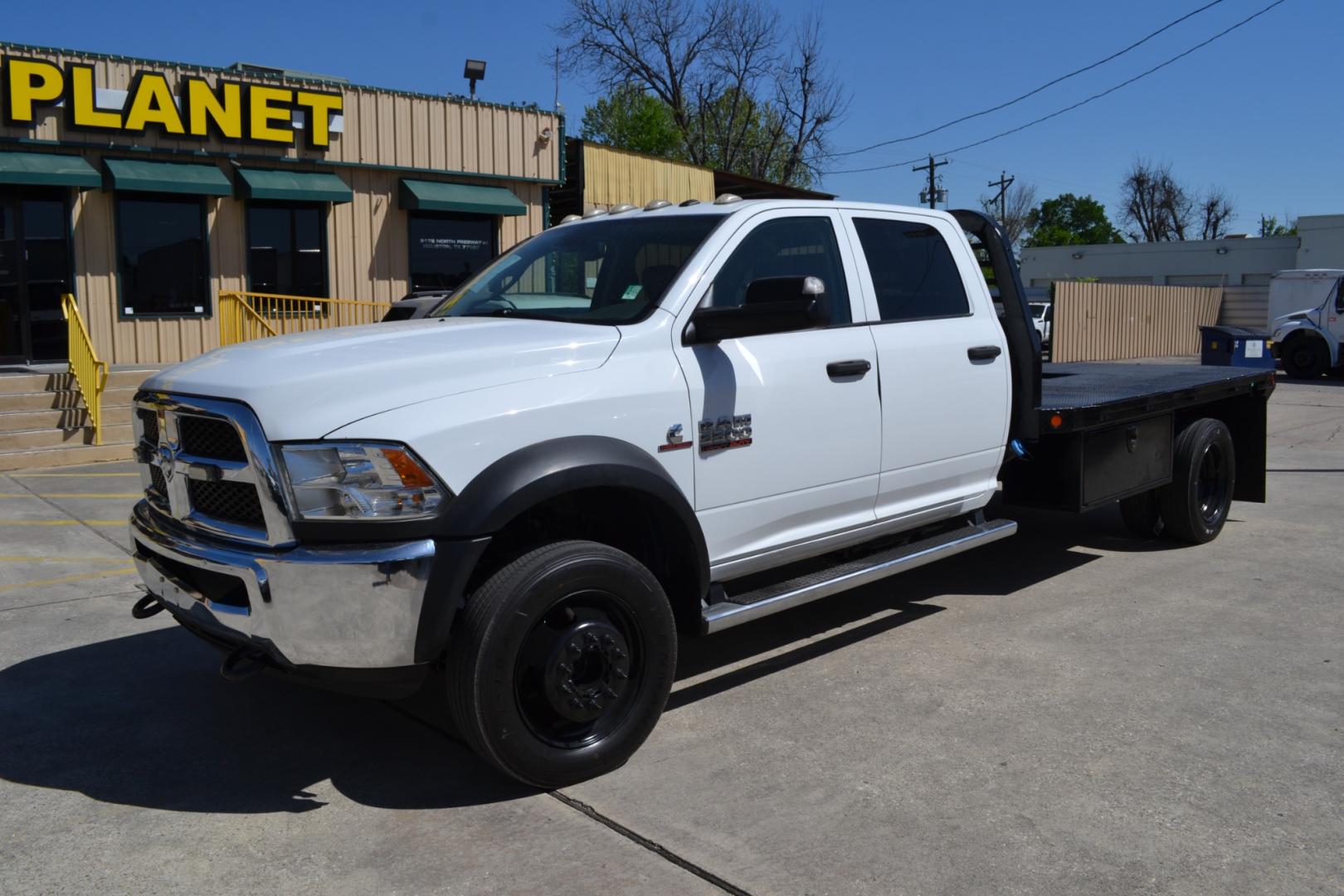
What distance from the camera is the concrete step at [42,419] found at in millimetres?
11844

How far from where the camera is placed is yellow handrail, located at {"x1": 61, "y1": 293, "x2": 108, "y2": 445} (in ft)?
40.0

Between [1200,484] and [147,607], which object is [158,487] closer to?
[147,607]

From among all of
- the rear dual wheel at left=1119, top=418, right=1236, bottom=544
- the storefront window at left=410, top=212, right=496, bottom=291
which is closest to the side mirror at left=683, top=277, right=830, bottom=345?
the rear dual wheel at left=1119, top=418, right=1236, bottom=544

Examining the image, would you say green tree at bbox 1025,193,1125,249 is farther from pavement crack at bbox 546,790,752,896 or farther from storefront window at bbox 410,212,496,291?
pavement crack at bbox 546,790,752,896

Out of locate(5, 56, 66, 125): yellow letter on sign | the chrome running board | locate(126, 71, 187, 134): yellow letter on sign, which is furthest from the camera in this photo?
locate(126, 71, 187, 134): yellow letter on sign

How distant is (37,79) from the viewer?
14492mm

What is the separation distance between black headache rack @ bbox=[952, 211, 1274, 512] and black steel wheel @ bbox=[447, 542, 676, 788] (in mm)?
2867

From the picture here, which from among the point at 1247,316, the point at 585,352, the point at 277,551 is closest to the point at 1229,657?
the point at 585,352

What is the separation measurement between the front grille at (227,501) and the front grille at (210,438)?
0.31 ft

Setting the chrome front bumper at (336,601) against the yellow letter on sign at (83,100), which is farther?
the yellow letter on sign at (83,100)

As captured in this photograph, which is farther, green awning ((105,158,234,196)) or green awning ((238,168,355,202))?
green awning ((238,168,355,202))

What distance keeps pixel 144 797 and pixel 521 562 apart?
60.1 inches

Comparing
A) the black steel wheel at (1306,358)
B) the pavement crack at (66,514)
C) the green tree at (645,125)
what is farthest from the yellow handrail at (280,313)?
the green tree at (645,125)

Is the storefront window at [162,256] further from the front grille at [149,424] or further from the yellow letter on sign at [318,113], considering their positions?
the front grille at [149,424]
